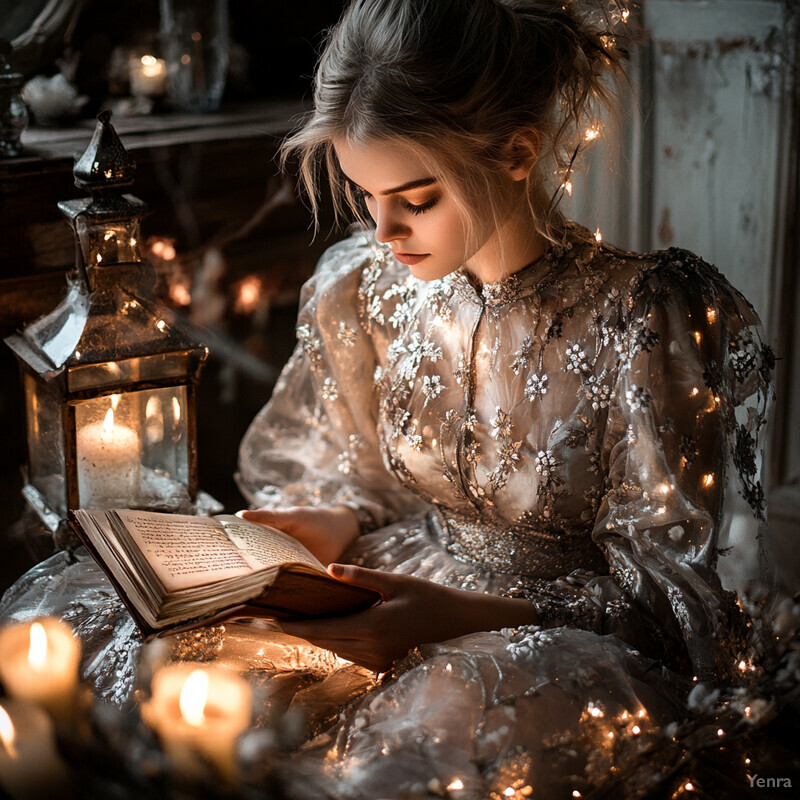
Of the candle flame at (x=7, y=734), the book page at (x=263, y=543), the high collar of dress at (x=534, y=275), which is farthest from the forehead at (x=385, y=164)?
the candle flame at (x=7, y=734)

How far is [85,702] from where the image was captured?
770 millimetres

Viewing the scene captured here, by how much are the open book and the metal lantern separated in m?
0.19

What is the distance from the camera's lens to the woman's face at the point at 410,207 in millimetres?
1120

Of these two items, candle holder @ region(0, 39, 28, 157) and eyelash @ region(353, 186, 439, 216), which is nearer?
eyelash @ region(353, 186, 439, 216)

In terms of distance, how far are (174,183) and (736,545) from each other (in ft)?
3.64

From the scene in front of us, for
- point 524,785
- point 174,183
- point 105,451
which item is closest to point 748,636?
point 524,785

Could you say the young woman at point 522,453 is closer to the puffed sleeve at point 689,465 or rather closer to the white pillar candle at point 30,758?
the puffed sleeve at point 689,465

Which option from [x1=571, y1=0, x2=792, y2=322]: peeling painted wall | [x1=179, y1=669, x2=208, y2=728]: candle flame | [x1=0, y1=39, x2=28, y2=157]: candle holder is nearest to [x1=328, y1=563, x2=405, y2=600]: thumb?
[x1=179, y1=669, x2=208, y2=728]: candle flame

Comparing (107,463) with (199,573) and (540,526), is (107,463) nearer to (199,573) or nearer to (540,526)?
(199,573)

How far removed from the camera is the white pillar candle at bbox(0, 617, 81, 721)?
833 mm

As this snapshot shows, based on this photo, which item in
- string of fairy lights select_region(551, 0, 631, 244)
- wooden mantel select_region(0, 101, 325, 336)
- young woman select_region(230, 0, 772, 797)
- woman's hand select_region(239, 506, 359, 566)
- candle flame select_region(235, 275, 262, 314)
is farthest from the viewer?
candle flame select_region(235, 275, 262, 314)

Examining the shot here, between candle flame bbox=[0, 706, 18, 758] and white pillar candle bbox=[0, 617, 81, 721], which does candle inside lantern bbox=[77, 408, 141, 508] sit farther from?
candle flame bbox=[0, 706, 18, 758]

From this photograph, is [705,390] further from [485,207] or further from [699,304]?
[485,207]

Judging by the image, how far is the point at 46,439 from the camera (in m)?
1.33
